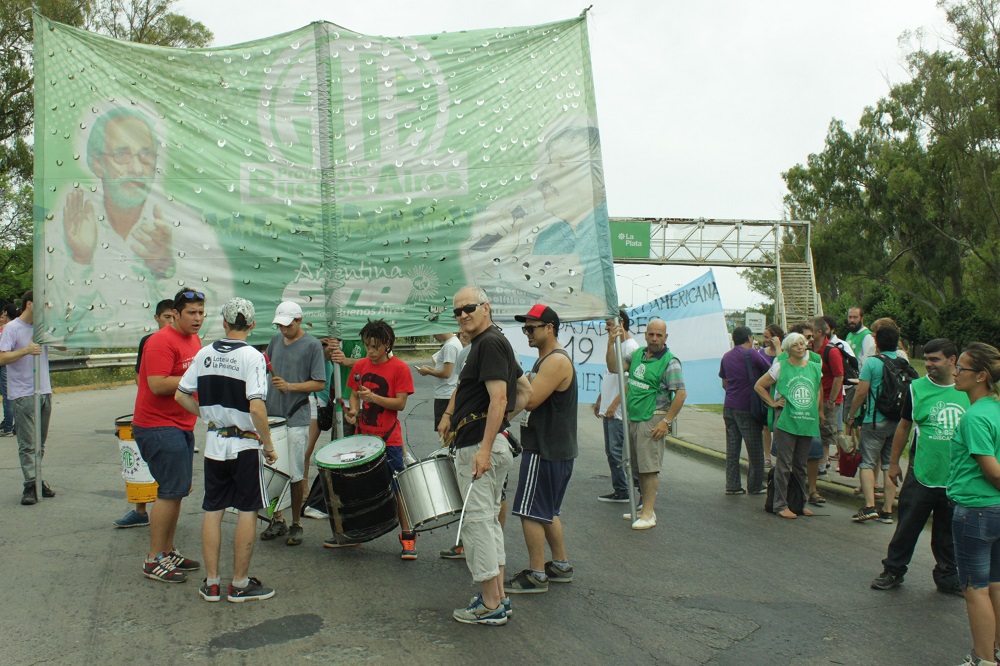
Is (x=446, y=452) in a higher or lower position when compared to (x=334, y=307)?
lower

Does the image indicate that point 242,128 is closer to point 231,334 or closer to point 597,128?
point 231,334

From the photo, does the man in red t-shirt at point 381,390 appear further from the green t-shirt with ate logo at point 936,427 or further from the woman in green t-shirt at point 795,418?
the woman in green t-shirt at point 795,418

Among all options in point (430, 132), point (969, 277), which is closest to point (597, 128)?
point (430, 132)

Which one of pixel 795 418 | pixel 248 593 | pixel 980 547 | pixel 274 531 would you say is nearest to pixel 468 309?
pixel 248 593

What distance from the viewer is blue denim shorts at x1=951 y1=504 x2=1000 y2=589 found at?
417 cm

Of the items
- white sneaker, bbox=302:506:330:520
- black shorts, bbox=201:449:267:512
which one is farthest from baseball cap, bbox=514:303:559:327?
white sneaker, bbox=302:506:330:520

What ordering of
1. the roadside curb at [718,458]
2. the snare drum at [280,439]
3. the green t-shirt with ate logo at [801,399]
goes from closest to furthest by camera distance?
1. the snare drum at [280,439]
2. the green t-shirt with ate logo at [801,399]
3. the roadside curb at [718,458]

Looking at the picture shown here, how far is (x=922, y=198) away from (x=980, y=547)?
37794 mm

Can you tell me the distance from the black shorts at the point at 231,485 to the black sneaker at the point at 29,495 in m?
3.62

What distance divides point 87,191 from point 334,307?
2.22 m

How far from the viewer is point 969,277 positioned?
32938mm

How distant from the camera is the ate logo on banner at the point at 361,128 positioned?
269 inches

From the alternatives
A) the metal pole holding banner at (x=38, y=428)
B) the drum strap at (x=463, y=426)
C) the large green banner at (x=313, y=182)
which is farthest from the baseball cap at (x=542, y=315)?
the metal pole holding banner at (x=38, y=428)

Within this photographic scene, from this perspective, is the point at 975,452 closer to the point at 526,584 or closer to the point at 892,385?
the point at 526,584
